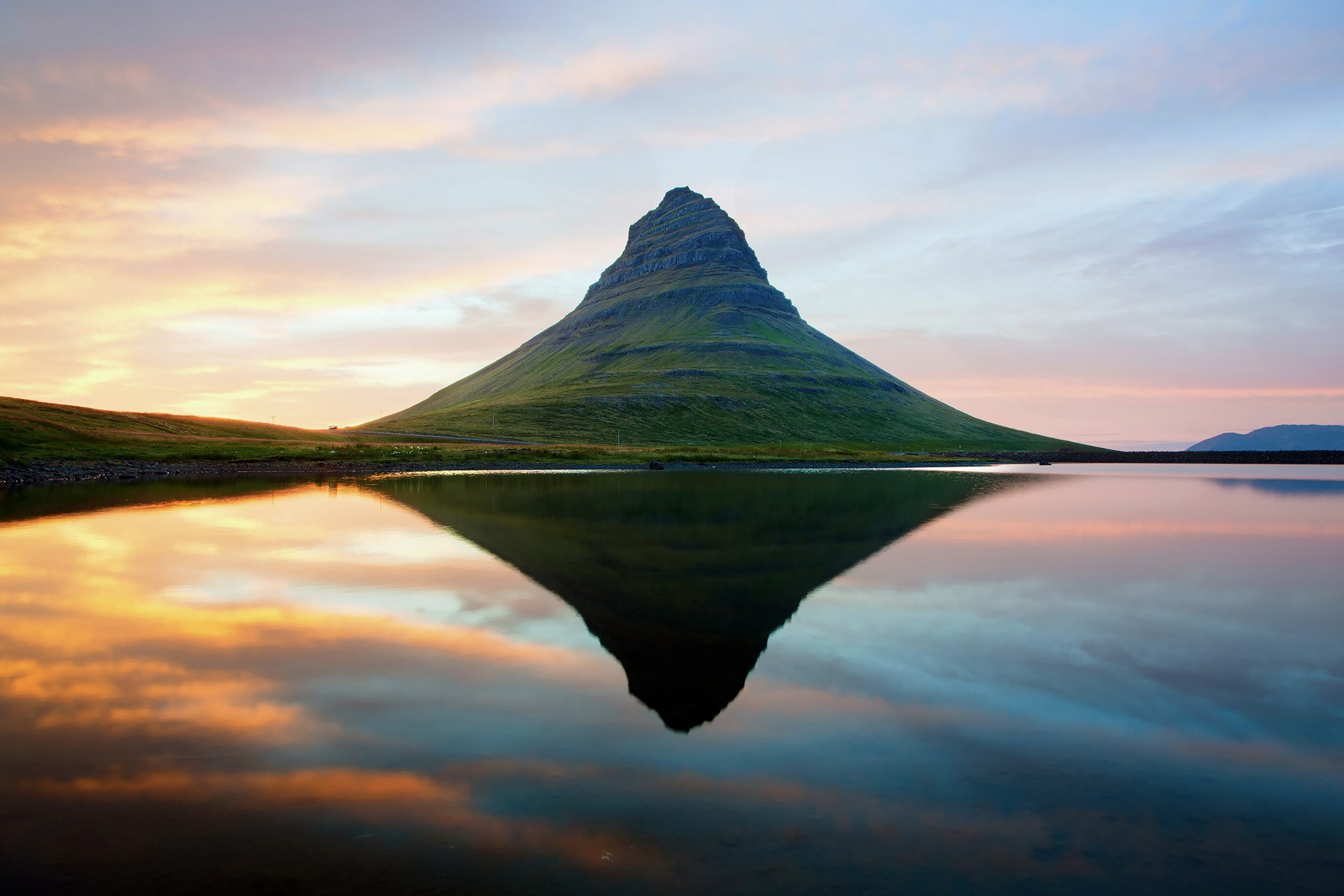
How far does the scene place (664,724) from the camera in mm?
11336

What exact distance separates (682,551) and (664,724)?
17.7m

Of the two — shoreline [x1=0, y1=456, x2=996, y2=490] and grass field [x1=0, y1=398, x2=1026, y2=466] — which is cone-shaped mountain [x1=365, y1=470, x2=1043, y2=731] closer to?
shoreline [x1=0, y1=456, x2=996, y2=490]

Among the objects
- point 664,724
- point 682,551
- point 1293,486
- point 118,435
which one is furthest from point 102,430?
point 1293,486

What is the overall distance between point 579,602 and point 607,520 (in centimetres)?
1949

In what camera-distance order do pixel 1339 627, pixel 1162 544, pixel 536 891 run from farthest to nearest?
1. pixel 1162 544
2. pixel 1339 627
3. pixel 536 891

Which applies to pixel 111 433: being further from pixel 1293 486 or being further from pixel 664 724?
pixel 1293 486

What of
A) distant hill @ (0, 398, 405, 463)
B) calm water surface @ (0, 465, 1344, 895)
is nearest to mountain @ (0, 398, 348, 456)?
distant hill @ (0, 398, 405, 463)

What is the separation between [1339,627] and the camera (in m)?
18.4

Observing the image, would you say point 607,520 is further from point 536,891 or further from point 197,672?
point 536,891

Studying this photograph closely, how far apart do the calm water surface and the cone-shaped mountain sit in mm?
193

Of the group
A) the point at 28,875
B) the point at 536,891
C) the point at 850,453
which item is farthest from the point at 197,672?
the point at 850,453

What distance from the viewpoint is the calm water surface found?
7555 millimetres

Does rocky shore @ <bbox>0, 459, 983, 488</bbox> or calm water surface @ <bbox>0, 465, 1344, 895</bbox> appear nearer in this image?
calm water surface @ <bbox>0, 465, 1344, 895</bbox>

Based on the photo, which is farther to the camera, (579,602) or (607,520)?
(607,520)
